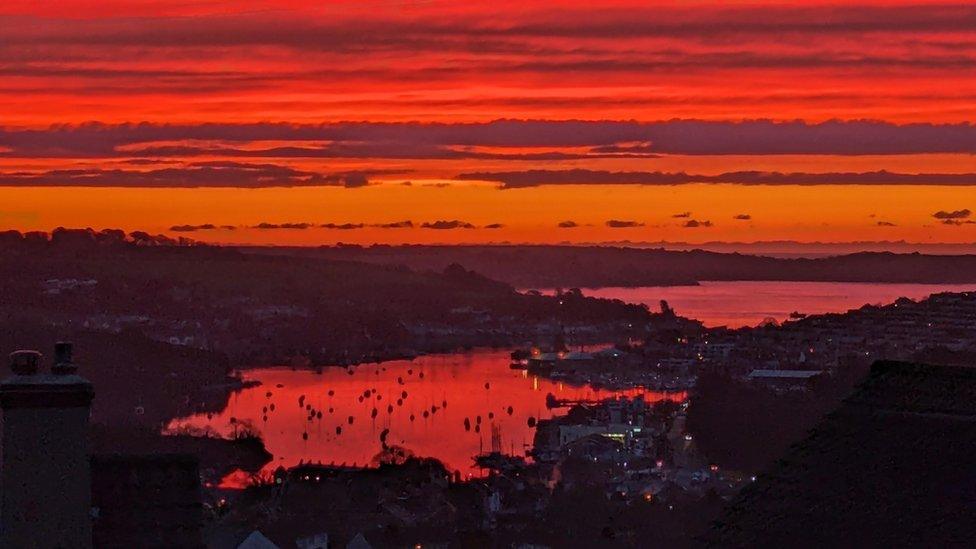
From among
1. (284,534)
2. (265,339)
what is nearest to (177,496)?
(284,534)

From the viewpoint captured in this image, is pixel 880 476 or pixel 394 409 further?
pixel 394 409

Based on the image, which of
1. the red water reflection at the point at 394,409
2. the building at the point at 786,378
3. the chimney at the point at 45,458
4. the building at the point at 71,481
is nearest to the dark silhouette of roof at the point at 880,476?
the building at the point at 71,481

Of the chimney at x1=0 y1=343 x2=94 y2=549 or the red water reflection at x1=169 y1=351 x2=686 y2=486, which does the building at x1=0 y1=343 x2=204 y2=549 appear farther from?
the red water reflection at x1=169 y1=351 x2=686 y2=486

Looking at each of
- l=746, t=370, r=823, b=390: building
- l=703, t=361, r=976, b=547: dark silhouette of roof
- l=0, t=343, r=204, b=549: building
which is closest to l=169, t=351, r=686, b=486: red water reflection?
l=746, t=370, r=823, b=390: building

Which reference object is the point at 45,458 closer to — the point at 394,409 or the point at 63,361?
the point at 63,361

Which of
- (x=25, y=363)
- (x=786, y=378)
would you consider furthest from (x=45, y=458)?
(x=786, y=378)

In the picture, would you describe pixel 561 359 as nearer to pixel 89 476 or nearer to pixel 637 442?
pixel 637 442
